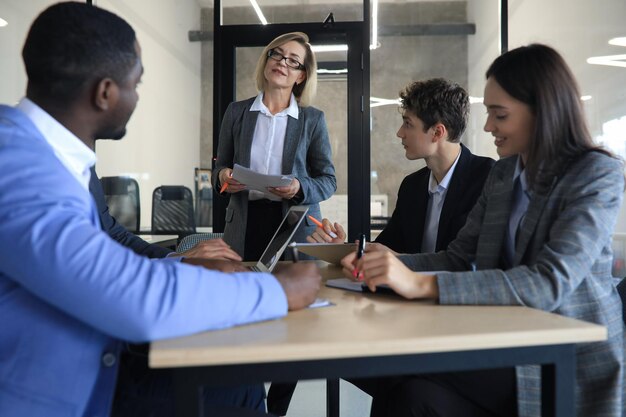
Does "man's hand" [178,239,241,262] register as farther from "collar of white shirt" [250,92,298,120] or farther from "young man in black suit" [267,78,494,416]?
"collar of white shirt" [250,92,298,120]

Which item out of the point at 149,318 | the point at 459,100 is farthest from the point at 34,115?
the point at 459,100

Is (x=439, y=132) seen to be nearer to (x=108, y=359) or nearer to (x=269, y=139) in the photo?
(x=269, y=139)

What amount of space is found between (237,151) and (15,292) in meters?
2.06

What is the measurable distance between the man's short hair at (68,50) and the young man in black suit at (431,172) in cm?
127

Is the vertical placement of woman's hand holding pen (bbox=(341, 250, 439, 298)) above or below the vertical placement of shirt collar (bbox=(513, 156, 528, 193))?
below

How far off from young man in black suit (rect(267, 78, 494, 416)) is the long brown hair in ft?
2.43

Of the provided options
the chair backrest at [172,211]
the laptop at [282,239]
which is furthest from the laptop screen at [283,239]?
the chair backrest at [172,211]

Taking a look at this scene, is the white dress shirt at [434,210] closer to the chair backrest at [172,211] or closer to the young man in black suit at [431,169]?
the young man in black suit at [431,169]

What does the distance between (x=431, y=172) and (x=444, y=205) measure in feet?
0.79

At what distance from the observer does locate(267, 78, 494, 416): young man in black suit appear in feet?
7.30

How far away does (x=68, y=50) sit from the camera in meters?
1.04

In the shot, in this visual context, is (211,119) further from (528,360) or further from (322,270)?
(528,360)

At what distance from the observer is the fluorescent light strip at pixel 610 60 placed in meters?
4.74

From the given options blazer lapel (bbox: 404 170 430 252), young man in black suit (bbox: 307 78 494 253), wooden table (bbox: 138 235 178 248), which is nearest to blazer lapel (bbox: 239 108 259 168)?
young man in black suit (bbox: 307 78 494 253)
